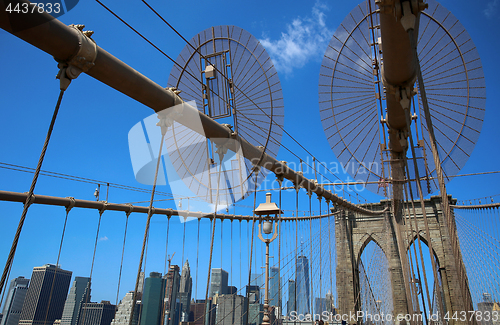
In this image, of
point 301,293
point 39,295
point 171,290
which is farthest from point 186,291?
point 301,293

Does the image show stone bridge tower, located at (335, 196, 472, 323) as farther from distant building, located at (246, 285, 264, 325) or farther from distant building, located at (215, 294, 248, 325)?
distant building, located at (215, 294, 248, 325)

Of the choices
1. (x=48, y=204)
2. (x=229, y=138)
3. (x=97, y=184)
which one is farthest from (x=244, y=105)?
(x=48, y=204)

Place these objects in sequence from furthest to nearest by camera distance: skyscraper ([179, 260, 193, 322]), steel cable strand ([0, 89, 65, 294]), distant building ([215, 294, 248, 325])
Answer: skyscraper ([179, 260, 193, 322]) → distant building ([215, 294, 248, 325]) → steel cable strand ([0, 89, 65, 294])

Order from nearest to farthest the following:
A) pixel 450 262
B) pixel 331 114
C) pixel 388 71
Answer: pixel 388 71
pixel 331 114
pixel 450 262

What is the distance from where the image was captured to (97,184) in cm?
1225

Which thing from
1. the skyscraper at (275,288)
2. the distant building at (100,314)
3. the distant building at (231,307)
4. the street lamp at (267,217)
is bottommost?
the distant building at (100,314)

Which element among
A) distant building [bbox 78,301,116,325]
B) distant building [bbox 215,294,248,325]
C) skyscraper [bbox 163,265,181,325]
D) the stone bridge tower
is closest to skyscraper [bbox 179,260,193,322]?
skyscraper [bbox 163,265,181,325]

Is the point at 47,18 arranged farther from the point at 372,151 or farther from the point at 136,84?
the point at 372,151

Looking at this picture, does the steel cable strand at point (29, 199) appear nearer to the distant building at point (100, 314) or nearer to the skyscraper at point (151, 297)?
the distant building at point (100, 314)

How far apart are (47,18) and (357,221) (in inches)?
1078

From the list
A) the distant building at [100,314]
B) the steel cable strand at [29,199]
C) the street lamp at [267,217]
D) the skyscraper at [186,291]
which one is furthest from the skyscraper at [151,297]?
the steel cable strand at [29,199]

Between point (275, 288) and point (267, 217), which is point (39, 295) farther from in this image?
point (267, 217)

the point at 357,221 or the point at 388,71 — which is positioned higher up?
the point at 357,221

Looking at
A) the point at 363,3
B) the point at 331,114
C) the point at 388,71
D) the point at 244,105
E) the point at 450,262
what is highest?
the point at 363,3
